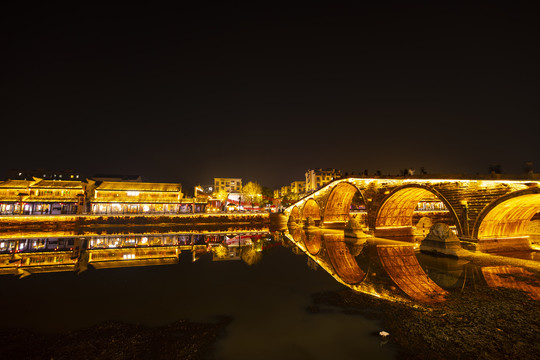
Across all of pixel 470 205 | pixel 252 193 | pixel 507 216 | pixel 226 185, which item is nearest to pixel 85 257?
pixel 470 205

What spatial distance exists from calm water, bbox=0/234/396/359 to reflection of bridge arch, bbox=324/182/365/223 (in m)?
25.4

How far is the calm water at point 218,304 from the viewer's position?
7.13 m

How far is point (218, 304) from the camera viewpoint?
10.5 metres

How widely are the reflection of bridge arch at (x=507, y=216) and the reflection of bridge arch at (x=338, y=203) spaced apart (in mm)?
20239

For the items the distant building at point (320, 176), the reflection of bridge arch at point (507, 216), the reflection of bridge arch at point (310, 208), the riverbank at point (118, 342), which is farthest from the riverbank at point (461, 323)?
the distant building at point (320, 176)

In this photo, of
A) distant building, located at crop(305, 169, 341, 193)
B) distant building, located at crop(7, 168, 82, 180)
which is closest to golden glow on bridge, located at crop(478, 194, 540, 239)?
distant building, located at crop(305, 169, 341, 193)

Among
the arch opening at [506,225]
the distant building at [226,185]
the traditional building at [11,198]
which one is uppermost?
the distant building at [226,185]

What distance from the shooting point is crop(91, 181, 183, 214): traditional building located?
2320 inches

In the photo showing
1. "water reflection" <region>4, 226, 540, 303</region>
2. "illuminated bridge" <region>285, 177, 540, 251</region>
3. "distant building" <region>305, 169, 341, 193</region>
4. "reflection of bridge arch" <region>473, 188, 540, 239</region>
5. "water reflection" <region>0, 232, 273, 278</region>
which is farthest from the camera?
"distant building" <region>305, 169, 341, 193</region>

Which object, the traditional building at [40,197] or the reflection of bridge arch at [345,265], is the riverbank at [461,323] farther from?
the traditional building at [40,197]

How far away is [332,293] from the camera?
11.5m

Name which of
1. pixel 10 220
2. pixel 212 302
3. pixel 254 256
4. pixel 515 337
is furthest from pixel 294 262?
pixel 10 220

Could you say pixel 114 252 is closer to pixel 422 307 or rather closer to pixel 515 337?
pixel 422 307

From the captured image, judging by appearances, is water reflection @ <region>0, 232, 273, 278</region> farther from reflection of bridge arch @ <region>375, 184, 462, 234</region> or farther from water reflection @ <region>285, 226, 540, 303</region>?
reflection of bridge arch @ <region>375, 184, 462, 234</region>
